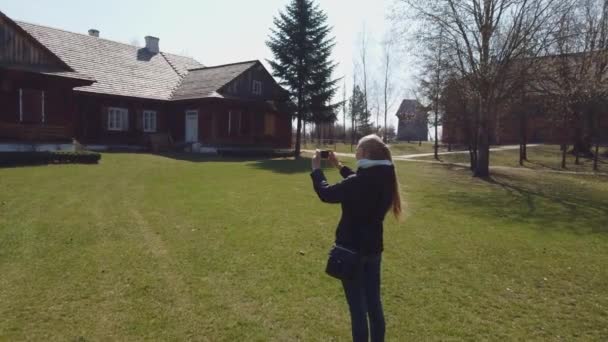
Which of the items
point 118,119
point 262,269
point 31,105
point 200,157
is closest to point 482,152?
point 200,157

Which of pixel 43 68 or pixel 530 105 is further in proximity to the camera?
pixel 530 105

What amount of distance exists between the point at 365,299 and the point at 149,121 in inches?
1160

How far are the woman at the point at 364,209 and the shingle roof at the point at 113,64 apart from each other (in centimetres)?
2661

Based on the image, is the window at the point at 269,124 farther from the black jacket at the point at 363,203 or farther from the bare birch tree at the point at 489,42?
the black jacket at the point at 363,203

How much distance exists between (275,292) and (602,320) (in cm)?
396

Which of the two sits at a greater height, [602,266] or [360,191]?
[360,191]

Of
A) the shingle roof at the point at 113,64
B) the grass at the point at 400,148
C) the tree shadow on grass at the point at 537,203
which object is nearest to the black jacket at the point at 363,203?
the tree shadow on grass at the point at 537,203

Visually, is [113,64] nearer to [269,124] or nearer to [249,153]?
[249,153]

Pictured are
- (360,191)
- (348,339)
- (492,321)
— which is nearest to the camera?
(360,191)

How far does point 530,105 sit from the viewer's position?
28609 millimetres

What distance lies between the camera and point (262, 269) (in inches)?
245

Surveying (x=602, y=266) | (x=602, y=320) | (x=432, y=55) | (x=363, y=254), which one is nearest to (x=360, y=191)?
(x=363, y=254)

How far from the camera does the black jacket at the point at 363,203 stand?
3230 millimetres

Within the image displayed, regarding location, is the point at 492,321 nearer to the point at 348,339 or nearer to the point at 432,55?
the point at 348,339
